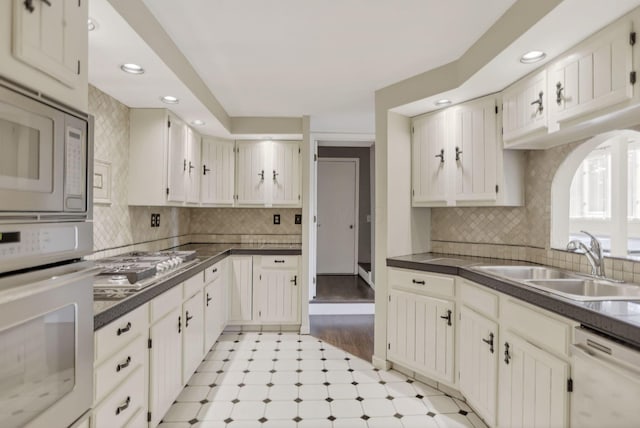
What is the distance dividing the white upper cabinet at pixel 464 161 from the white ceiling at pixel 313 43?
157 mm

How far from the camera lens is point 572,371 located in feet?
4.57

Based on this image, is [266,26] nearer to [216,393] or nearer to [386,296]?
[386,296]

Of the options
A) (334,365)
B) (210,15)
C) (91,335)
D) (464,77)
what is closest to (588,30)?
(464,77)

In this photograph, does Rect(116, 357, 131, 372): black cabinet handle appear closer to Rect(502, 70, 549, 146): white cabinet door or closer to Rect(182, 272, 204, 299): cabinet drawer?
Rect(182, 272, 204, 299): cabinet drawer

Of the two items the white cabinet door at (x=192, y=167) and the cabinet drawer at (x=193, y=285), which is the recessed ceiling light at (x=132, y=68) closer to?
the white cabinet door at (x=192, y=167)

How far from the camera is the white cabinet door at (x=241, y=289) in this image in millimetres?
3686

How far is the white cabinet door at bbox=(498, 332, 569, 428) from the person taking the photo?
57.2 inches

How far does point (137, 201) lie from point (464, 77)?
8.67 ft

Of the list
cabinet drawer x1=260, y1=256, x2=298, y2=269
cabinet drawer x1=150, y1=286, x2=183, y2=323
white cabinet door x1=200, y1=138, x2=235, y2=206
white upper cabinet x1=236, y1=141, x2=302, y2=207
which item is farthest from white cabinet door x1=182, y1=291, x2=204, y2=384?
white upper cabinet x1=236, y1=141, x2=302, y2=207

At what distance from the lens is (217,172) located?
12.6ft

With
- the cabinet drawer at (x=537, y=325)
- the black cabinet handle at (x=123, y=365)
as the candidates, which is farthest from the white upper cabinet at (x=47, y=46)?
the cabinet drawer at (x=537, y=325)

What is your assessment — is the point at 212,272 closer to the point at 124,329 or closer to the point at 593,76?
the point at 124,329

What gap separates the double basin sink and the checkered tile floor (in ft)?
3.12

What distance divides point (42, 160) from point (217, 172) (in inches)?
116
